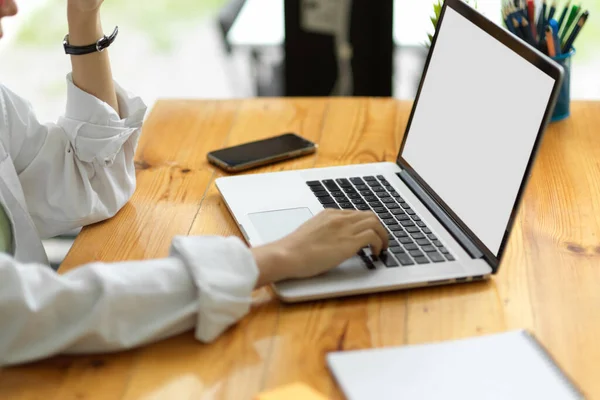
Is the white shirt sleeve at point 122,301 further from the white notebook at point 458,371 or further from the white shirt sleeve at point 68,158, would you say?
the white shirt sleeve at point 68,158

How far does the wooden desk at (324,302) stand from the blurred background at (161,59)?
108cm

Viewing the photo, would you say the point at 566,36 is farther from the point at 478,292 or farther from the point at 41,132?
the point at 41,132

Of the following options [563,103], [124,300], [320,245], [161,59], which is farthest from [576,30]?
[161,59]

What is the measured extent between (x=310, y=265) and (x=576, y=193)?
47 cm

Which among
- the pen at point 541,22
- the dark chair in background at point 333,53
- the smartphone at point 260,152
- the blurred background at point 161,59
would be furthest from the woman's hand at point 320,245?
the blurred background at point 161,59

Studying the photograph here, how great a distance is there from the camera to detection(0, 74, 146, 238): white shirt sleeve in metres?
1.12

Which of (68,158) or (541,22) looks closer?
(68,158)

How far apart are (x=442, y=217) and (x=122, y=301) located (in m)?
0.43

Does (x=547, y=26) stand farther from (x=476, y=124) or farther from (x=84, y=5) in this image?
(x=84, y=5)

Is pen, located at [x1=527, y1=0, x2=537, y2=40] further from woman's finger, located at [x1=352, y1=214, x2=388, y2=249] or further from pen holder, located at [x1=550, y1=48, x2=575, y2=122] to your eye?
woman's finger, located at [x1=352, y1=214, x2=388, y2=249]

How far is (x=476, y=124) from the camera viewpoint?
1013mm

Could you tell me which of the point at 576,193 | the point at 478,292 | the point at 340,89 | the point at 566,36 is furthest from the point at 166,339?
the point at 340,89

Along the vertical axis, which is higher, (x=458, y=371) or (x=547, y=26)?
(x=547, y=26)

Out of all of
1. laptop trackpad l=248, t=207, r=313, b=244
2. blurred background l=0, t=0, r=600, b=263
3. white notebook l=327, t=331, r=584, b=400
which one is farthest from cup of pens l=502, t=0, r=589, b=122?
blurred background l=0, t=0, r=600, b=263
